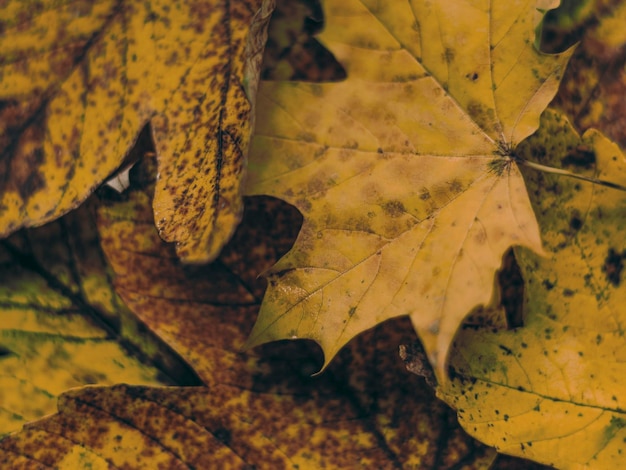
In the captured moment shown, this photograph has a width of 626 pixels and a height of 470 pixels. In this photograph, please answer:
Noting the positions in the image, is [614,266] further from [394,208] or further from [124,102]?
[124,102]

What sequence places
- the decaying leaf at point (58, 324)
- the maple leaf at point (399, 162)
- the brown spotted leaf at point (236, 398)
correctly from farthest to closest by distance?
the decaying leaf at point (58, 324), the brown spotted leaf at point (236, 398), the maple leaf at point (399, 162)

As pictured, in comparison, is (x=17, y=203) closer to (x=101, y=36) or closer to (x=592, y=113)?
(x=101, y=36)

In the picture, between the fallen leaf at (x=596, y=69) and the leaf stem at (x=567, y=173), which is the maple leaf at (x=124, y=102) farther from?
the fallen leaf at (x=596, y=69)

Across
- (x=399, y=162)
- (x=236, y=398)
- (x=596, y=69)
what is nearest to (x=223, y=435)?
(x=236, y=398)

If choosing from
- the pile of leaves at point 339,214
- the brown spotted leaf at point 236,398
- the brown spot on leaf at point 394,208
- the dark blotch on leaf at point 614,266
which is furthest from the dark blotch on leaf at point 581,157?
the brown spotted leaf at point 236,398

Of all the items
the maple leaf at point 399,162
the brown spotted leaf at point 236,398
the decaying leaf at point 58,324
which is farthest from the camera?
the decaying leaf at point 58,324

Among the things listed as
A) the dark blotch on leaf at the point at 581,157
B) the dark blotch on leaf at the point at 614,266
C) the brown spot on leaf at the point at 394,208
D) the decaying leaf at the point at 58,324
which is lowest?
the decaying leaf at the point at 58,324

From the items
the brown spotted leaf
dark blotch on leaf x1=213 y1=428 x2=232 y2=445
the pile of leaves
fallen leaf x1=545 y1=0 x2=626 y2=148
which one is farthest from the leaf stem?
dark blotch on leaf x1=213 y1=428 x2=232 y2=445

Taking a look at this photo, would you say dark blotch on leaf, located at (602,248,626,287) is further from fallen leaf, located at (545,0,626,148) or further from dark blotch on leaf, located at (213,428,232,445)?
dark blotch on leaf, located at (213,428,232,445)

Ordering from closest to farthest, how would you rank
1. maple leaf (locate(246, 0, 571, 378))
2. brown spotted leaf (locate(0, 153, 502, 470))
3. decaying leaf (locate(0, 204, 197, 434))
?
maple leaf (locate(246, 0, 571, 378)) < brown spotted leaf (locate(0, 153, 502, 470)) < decaying leaf (locate(0, 204, 197, 434))
